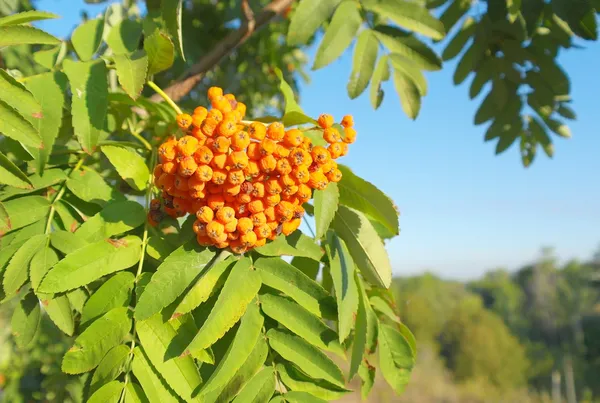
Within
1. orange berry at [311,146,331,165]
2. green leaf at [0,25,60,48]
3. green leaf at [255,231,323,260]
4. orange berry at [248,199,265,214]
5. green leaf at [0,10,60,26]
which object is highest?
green leaf at [0,10,60,26]

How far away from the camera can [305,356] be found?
1071mm

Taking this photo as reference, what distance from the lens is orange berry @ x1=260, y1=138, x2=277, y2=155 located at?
1012 millimetres

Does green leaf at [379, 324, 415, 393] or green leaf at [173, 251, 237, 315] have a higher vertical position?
green leaf at [173, 251, 237, 315]

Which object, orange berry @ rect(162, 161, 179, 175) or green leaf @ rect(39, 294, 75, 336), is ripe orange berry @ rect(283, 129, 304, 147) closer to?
orange berry @ rect(162, 161, 179, 175)

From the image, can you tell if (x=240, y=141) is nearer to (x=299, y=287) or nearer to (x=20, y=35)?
(x=299, y=287)

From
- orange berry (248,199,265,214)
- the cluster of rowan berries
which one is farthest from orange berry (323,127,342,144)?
orange berry (248,199,265,214)

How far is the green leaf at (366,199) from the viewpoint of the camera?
3.65ft

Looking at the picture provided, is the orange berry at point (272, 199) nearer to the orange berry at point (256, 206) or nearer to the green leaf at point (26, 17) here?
the orange berry at point (256, 206)

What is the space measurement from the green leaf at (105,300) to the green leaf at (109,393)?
0.15m

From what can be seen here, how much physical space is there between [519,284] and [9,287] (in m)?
65.7

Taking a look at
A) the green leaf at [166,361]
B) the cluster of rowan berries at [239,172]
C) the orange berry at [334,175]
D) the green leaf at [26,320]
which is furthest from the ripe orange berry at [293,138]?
the green leaf at [26,320]

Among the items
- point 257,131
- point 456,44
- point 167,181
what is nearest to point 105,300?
point 167,181

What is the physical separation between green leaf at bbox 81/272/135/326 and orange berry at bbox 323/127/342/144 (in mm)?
568

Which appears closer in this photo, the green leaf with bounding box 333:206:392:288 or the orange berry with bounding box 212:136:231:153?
the orange berry with bounding box 212:136:231:153
